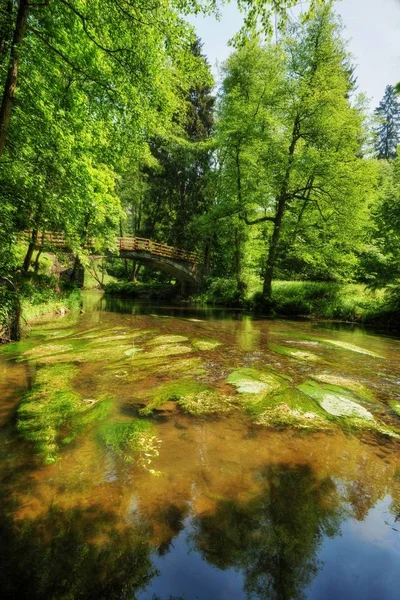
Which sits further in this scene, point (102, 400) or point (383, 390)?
point (383, 390)

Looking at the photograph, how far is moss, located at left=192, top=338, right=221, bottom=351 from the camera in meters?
8.42

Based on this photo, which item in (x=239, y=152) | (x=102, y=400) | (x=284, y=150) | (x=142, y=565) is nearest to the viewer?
(x=142, y=565)

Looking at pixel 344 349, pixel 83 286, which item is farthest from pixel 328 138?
pixel 83 286

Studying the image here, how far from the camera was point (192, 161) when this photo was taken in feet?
87.5

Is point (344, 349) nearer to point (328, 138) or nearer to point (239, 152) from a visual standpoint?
point (328, 138)

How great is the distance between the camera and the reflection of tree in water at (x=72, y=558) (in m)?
1.86

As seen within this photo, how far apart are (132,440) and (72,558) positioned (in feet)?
5.00

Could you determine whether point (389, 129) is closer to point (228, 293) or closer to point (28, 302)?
point (228, 293)

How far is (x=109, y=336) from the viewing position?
9.33m

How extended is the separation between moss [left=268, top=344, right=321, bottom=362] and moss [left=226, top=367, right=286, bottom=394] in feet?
5.93

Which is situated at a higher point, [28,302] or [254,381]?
[28,302]

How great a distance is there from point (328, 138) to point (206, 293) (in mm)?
13306

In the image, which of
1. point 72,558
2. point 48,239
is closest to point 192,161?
point 48,239

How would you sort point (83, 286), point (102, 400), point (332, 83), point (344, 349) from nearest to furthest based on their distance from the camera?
1. point (102, 400)
2. point (344, 349)
3. point (332, 83)
4. point (83, 286)
